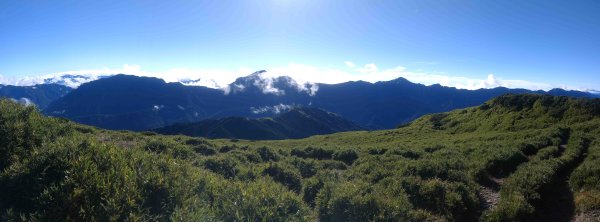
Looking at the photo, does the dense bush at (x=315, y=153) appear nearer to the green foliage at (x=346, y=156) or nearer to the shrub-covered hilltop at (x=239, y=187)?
the green foliage at (x=346, y=156)

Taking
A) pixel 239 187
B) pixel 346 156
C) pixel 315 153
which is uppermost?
pixel 239 187

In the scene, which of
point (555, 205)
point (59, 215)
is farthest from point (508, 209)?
point (59, 215)

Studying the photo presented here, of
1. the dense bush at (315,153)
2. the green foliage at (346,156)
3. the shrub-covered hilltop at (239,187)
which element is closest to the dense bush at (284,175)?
the shrub-covered hilltop at (239,187)

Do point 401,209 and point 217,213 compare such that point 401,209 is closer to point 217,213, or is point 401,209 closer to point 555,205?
A: point 217,213

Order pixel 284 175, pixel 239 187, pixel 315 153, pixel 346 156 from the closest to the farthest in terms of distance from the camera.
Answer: pixel 239 187 → pixel 284 175 → pixel 346 156 → pixel 315 153

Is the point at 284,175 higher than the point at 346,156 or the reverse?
higher

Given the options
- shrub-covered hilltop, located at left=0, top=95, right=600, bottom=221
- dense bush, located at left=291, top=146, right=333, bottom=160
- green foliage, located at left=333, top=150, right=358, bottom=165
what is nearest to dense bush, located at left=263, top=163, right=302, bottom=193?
shrub-covered hilltop, located at left=0, top=95, right=600, bottom=221

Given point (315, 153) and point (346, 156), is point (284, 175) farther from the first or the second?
point (315, 153)

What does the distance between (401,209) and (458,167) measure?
45.5 ft

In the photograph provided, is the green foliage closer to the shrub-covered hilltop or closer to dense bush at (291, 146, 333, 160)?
dense bush at (291, 146, 333, 160)

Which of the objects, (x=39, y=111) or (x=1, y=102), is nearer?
(x=1, y=102)

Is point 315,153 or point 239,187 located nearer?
point 239,187

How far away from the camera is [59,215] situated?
9.94m

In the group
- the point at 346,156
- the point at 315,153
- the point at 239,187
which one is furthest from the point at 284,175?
the point at 315,153
